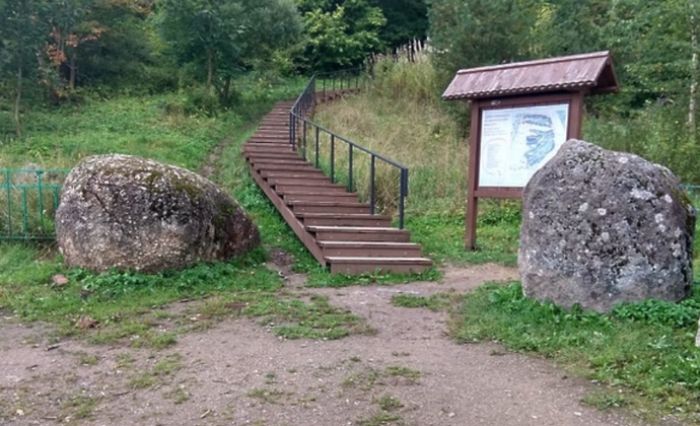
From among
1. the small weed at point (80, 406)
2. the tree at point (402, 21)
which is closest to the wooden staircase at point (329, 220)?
the small weed at point (80, 406)

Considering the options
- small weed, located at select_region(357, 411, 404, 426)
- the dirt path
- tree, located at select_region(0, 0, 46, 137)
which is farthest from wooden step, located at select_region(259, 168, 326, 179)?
small weed, located at select_region(357, 411, 404, 426)

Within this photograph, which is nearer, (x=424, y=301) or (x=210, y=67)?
(x=424, y=301)

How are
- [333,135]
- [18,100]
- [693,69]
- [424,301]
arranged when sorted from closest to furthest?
[424,301] → [333,135] → [693,69] → [18,100]

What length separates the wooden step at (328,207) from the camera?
10141 mm

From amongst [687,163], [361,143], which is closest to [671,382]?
[687,163]

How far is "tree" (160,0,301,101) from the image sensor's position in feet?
63.3

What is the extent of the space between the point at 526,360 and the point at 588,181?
1.88m

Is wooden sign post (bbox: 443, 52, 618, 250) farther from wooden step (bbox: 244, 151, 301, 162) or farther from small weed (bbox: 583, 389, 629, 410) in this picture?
small weed (bbox: 583, 389, 629, 410)

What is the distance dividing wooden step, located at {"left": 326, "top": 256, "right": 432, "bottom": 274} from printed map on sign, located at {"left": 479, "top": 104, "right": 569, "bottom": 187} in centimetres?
183

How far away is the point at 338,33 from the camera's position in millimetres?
28438

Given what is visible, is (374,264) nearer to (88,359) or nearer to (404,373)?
(404,373)

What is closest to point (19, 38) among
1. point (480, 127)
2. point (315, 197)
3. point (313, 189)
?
point (313, 189)

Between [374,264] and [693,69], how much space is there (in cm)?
861

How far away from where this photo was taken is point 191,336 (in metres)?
5.56
